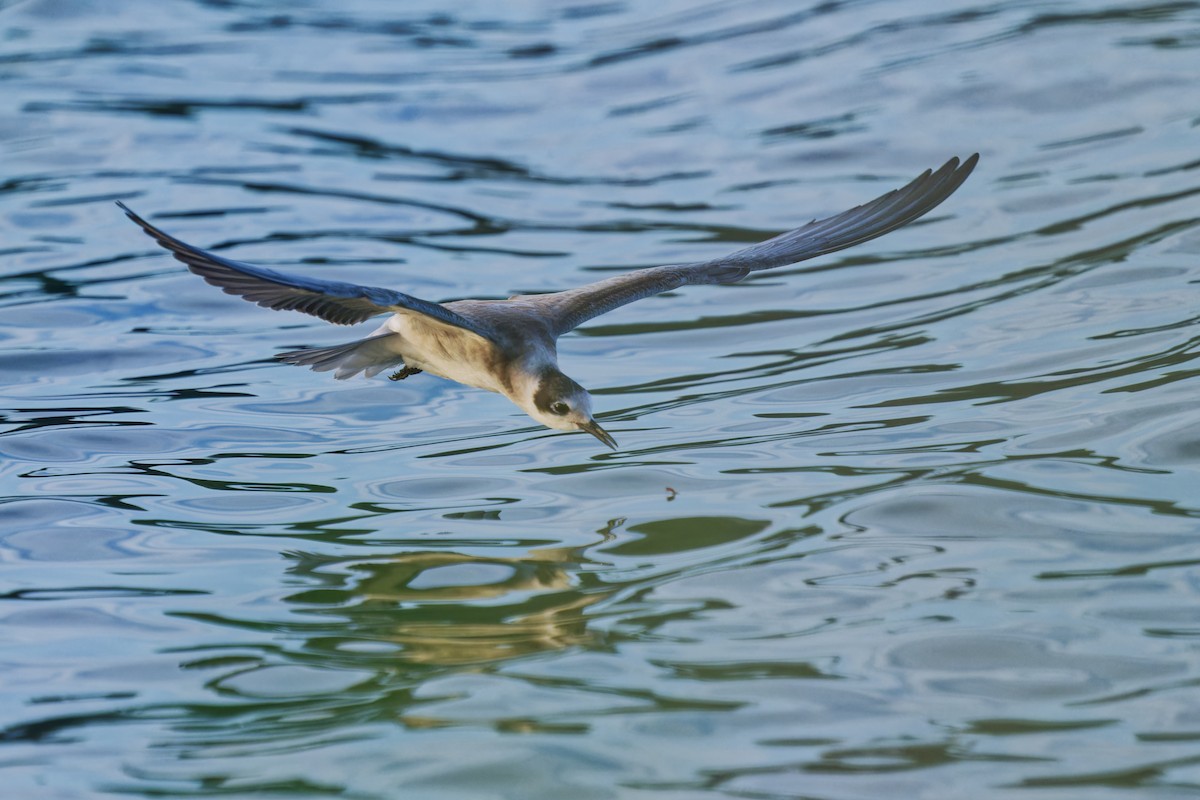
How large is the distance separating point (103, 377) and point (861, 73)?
28.5ft

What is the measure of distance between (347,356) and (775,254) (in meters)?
2.24

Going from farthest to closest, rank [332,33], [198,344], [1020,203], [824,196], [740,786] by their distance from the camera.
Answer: [332,33] < [824,196] < [1020,203] < [198,344] < [740,786]

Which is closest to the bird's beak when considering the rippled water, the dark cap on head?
the dark cap on head

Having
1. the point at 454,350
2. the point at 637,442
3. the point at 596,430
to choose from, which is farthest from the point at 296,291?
the point at 637,442

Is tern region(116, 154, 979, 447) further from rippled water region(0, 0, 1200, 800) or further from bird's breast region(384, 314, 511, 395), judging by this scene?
rippled water region(0, 0, 1200, 800)

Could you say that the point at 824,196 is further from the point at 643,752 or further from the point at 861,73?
the point at 643,752

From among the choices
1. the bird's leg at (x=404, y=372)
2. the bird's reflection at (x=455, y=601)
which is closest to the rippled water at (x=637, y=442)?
the bird's reflection at (x=455, y=601)

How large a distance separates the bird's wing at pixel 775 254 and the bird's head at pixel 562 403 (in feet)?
1.71

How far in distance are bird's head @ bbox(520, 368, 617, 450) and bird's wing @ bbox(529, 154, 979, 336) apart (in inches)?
20.5

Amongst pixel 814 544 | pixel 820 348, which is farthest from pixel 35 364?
pixel 814 544

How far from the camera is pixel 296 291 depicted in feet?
19.6

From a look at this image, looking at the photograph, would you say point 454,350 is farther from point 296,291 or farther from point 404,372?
point 296,291

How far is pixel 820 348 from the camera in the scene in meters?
9.43

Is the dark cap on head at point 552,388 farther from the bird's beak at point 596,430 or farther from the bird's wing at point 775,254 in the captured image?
the bird's wing at point 775,254
